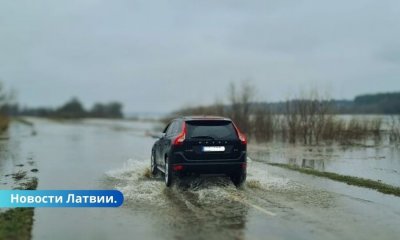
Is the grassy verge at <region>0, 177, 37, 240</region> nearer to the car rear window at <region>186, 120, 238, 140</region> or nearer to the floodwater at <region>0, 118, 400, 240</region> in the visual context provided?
the floodwater at <region>0, 118, 400, 240</region>

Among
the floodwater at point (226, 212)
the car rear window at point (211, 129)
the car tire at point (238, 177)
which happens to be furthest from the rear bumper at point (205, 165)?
the car rear window at point (211, 129)

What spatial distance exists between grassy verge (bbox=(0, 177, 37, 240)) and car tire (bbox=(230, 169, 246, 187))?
4681 mm

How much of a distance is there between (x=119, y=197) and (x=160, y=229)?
2.75m

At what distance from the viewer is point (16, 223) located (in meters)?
7.98

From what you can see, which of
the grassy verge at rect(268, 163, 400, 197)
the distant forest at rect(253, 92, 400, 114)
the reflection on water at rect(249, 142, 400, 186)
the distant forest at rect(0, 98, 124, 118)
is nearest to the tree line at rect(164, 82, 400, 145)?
the distant forest at rect(253, 92, 400, 114)

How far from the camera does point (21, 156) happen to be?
70.7 feet

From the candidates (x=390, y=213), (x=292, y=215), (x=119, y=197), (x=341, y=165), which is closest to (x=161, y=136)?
(x=119, y=197)

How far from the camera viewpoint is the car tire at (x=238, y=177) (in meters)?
11.7

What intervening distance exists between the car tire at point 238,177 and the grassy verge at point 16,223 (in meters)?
4.68

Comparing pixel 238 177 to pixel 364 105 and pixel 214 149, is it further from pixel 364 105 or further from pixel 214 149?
pixel 364 105

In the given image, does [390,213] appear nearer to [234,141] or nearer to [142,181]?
[234,141]

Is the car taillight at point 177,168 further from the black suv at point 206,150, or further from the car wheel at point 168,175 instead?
the car wheel at point 168,175

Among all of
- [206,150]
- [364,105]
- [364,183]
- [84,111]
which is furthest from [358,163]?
[84,111]

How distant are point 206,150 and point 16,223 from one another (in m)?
4.76
